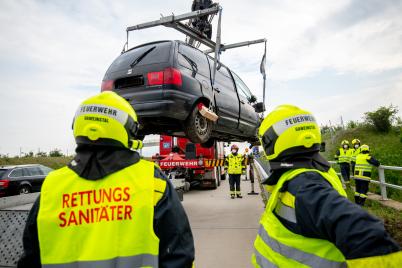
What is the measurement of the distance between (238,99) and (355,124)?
2133 centimetres

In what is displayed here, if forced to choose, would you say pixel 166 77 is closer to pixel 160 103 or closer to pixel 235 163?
pixel 160 103

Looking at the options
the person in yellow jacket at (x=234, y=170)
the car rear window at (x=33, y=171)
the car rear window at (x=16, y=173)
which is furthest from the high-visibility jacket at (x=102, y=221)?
the car rear window at (x=33, y=171)

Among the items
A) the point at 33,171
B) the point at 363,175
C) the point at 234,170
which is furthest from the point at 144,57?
the point at 33,171

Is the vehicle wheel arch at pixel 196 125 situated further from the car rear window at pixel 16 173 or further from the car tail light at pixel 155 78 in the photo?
the car rear window at pixel 16 173

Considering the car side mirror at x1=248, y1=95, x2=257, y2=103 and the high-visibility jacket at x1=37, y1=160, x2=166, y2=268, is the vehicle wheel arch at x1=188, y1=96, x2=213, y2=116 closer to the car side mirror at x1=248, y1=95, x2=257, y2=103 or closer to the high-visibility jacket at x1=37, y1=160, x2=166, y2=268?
the car side mirror at x1=248, y1=95, x2=257, y2=103

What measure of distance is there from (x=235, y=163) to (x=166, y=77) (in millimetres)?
5398

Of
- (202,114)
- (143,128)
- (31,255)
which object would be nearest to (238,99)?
(202,114)

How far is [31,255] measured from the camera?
55.4 inches

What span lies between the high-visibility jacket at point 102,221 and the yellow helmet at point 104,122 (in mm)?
153

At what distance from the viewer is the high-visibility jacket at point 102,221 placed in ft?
4.07

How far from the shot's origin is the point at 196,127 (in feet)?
15.9

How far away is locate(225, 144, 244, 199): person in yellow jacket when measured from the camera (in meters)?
9.19

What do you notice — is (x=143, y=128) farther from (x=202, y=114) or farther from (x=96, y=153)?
(x=96, y=153)

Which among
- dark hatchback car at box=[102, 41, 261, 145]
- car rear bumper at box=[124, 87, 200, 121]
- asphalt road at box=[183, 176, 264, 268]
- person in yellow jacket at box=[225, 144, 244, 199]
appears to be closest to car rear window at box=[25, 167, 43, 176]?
asphalt road at box=[183, 176, 264, 268]
